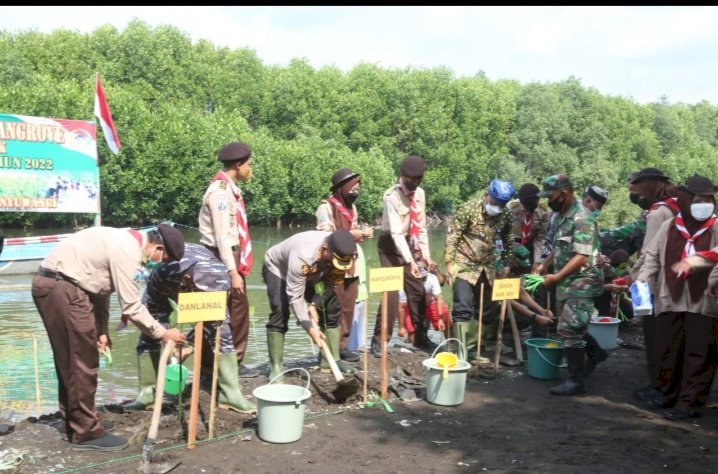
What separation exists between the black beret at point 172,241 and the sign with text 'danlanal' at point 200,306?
41 centimetres

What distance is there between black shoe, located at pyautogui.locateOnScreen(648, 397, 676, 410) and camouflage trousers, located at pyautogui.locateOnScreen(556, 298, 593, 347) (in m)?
0.76

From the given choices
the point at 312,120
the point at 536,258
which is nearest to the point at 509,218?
the point at 536,258

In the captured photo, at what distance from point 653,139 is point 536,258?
56.0 m

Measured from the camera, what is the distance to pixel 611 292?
9078 millimetres

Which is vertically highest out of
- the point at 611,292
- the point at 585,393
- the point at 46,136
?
the point at 46,136

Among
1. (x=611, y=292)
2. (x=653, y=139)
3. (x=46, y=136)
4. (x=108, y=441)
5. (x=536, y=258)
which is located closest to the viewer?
(x=108, y=441)

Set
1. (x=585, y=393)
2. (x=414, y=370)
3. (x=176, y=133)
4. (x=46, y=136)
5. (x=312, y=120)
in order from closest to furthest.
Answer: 1. (x=585, y=393)
2. (x=414, y=370)
3. (x=46, y=136)
4. (x=176, y=133)
5. (x=312, y=120)

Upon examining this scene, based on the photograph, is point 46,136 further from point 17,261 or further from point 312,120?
point 312,120

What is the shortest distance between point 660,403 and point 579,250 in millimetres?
1493

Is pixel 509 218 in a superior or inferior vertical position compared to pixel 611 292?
superior

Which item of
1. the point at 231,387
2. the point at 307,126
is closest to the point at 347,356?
the point at 231,387

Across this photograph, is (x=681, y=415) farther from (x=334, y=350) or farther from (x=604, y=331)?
(x=334, y=350)

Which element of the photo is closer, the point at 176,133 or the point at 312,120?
the point at 176,133

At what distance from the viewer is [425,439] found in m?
5.27
